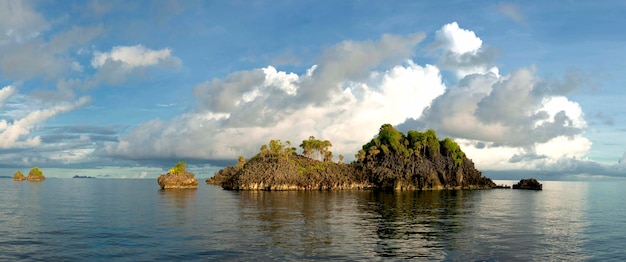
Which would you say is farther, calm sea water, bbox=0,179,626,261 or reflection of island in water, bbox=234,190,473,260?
reflection of island in water, bbox=234,190,473,260

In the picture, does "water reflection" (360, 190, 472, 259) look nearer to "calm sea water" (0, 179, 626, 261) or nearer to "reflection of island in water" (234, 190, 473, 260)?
"reflection of island in water" (234, 190, 473, 260)

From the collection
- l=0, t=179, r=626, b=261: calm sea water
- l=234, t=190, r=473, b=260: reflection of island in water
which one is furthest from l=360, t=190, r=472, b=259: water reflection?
l=0, t=179, r=626, b=261: calm sea water

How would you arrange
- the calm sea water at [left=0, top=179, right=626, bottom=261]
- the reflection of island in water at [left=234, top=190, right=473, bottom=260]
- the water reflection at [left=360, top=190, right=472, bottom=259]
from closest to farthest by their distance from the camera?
the calm sea water at [left=0, top=179, right=626, bottom=261] < the water reflection at [left=360, top=190, right=472, bottom=259] < the reflection of island in water at [left=234, top=190, right=473, bottom=260]

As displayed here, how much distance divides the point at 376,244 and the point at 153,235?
27201mm

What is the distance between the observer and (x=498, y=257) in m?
42.9

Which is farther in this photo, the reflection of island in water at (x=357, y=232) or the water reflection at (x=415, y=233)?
the reflection of island in water at (x=357, y=232)

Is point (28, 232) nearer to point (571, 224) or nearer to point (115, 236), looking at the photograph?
point (115, 236)

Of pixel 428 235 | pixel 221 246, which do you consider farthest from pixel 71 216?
pixel 428 235

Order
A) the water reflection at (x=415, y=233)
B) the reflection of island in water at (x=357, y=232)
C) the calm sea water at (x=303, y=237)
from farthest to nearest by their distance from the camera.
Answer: the reflection of island in water at (x=357, y=232) < the water reflection at (x=415, y=233) < the calm sea water at (x=303, y=237)

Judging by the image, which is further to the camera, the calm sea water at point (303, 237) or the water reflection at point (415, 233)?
the water reflection at point (415, 233)

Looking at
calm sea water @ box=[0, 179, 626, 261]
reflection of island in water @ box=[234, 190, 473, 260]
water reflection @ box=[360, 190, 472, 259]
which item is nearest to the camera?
calm sea water @ box=[0, 179, 626, 261]

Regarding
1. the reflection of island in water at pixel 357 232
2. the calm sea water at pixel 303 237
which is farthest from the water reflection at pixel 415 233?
the calm sea water at pixel 303 237

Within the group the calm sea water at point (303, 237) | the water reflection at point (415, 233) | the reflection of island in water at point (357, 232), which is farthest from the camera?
the reflection of island in water at point (357, 232)

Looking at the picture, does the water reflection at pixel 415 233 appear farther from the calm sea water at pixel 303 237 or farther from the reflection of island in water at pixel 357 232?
the calm sea water at pixel 303 237
